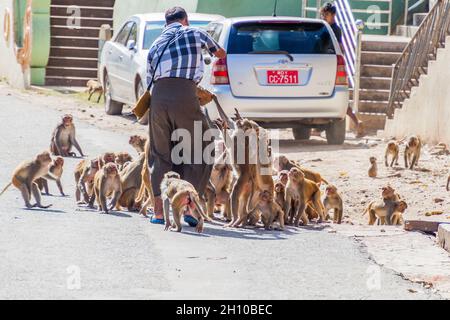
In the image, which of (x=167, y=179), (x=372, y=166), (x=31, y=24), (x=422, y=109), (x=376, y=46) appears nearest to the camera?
(x=167, y=179)

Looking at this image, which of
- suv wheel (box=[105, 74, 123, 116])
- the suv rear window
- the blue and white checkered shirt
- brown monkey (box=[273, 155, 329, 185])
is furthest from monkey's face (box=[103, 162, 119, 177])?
suv wheel (box=[105, 74, 123, 116])

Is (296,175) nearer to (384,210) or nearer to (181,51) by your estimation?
(384,210)

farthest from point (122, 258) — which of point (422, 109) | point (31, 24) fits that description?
point (31, 24)

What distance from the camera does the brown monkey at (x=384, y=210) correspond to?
14516 millimetres

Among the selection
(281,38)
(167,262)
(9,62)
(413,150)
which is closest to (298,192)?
(167,262)

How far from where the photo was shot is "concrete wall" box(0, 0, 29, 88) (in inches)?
1260

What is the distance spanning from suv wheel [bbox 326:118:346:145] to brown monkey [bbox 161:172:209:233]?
27.8 ft

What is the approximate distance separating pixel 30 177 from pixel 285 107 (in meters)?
6.61

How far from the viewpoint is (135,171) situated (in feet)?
47.1

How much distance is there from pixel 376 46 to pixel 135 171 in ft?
37.9

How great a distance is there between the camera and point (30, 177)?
14352 mm

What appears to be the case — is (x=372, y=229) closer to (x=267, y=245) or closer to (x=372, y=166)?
(x=267, y=245)

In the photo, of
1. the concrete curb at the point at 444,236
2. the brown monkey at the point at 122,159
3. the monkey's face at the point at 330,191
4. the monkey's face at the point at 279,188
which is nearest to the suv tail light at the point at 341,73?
the brown monkey at the point at 122,159
